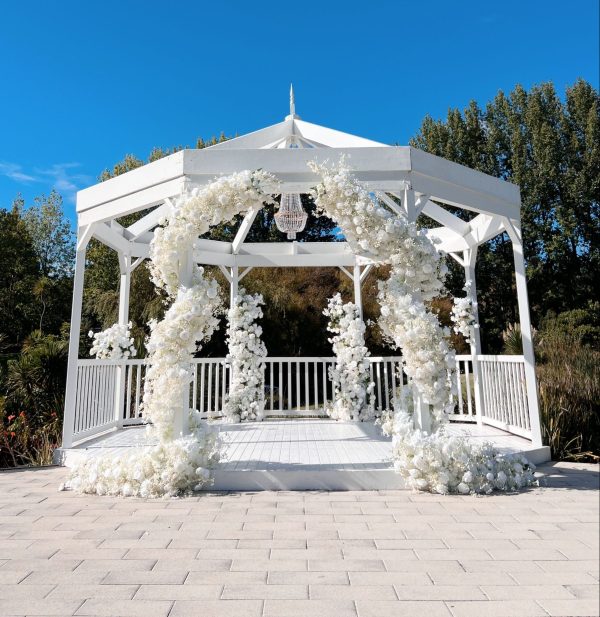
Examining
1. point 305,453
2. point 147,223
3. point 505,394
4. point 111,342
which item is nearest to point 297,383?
point 305,453

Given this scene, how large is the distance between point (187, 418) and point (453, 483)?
7.79 feet

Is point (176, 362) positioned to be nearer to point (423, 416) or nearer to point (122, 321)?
point (423, 416)

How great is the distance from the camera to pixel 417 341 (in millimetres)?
3887

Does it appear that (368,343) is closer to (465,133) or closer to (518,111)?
(465,133)

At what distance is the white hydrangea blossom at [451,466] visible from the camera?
371cm

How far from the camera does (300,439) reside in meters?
5.63

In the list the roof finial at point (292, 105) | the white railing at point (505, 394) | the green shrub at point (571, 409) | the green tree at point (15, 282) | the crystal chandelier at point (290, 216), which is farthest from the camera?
the green tree at point (15, 282)

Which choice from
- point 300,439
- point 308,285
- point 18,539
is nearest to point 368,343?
point 308,285

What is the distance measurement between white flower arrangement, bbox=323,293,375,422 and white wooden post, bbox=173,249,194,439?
134 inches

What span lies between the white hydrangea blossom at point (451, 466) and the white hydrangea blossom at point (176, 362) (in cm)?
168

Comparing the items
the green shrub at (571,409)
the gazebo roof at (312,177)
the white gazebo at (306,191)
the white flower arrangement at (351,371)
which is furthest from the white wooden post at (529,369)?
the white flower arrangement at (351,371)

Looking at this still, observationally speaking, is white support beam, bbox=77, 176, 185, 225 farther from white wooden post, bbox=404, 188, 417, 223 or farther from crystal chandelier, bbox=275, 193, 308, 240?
white wooden post, bbox=404, 188, 417, 223

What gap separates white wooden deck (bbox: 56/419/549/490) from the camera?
3986 millimetres

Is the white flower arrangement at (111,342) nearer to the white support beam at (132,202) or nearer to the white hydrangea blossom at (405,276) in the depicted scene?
the white support beam at (132,202)
